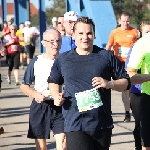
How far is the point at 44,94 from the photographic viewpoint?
6.82m

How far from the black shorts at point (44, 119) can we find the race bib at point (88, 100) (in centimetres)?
169

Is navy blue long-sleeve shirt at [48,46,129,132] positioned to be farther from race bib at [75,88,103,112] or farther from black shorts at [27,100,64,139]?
black shorts at [27,100,64,139]

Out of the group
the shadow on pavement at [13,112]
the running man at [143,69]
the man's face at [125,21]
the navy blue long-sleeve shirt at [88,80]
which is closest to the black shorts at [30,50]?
the shadow on pavement at [13,112]

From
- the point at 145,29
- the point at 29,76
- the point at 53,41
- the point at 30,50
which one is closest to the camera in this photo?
the point at 53,41

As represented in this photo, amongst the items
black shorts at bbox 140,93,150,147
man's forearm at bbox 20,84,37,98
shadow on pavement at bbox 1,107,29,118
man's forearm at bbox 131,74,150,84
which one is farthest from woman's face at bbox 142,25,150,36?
shadow on pavement at bbox 1,107,29,118

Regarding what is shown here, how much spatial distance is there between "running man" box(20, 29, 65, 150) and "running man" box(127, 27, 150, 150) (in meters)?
0.97

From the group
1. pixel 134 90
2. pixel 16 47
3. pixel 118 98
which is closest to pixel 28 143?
pixel 134 90

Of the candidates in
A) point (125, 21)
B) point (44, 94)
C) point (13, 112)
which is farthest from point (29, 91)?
point (13, 112)

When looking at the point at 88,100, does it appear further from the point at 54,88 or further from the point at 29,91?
the point at 29,91

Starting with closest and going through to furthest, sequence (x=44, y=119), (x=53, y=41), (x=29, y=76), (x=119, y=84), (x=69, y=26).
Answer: (x=119, y=84), (x=53, y=41), (x=29, y=76), (x=44, y=119), (x=69, y=26)

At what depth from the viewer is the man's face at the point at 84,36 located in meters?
5.32

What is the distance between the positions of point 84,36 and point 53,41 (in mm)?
1460

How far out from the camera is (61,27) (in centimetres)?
898

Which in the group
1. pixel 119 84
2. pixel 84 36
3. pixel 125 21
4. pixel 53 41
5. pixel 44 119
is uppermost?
pixel 84 36
